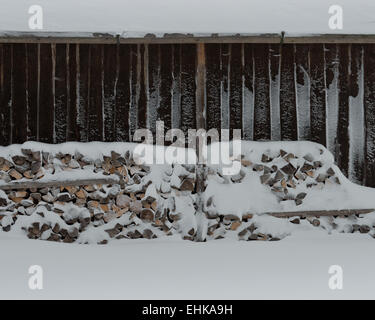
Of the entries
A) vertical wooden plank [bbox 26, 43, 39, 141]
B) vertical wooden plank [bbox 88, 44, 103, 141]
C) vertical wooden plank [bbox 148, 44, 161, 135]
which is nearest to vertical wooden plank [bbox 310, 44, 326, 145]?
vertical wooden plank [bbox 148, 44, 161, 135]

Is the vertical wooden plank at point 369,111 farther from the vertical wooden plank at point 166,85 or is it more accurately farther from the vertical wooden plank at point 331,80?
the vertical wooden plank at point 166,85

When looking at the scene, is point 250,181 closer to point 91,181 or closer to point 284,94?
point 284,94

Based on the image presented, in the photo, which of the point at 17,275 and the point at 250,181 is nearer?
the point at 17,275

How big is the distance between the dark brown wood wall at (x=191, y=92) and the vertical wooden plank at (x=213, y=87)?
0.01 m

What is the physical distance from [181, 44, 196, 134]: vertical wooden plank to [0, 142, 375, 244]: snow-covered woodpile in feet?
1.63

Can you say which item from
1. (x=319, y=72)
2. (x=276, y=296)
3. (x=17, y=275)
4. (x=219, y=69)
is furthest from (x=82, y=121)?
(x=276, y=296)

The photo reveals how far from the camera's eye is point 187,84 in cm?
737

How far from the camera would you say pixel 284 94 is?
7.41 metres

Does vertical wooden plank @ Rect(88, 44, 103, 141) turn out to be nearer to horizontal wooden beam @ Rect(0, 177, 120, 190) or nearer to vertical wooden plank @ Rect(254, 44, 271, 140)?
horizontal wooden beam @ Rect(0, 177, 120, 190)

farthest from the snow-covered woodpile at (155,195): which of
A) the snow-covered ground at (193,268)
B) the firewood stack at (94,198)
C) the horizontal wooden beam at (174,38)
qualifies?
the horizontal wooden beam at (174,38)

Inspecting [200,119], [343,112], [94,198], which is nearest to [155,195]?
[94,198]

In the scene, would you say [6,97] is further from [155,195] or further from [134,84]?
[155,195]

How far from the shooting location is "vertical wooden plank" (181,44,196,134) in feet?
24.2
